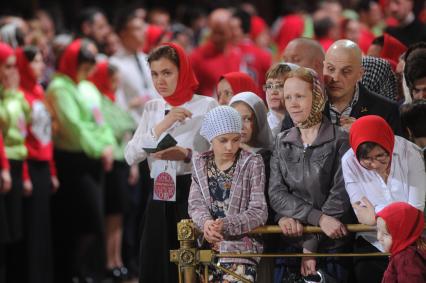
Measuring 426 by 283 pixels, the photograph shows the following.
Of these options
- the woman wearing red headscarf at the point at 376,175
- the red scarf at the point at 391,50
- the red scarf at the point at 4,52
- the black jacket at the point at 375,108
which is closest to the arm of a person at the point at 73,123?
the red scarf at the point at 4,52

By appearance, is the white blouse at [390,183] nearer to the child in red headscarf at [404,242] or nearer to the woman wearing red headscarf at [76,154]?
the child in red headscarf at [404,242]

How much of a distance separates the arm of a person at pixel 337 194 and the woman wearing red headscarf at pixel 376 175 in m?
0.09

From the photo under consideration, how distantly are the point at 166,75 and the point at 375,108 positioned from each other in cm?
125

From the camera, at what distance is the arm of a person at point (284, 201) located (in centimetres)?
594

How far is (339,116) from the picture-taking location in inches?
253

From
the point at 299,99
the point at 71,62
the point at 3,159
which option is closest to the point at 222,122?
the point at 299,99

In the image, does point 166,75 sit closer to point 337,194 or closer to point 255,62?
point 337,194

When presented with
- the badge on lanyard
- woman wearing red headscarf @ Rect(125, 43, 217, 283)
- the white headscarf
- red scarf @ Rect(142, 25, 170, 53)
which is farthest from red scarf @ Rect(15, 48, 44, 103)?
the white headscarf

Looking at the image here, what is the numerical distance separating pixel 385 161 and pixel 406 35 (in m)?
3.98

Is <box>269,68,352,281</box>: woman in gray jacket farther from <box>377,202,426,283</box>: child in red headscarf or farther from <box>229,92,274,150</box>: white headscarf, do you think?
<box>377,202,426,283</box>: child in red headscarf

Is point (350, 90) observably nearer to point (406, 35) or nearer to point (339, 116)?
point (339, 116)

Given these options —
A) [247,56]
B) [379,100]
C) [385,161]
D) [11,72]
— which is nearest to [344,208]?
[385,161]

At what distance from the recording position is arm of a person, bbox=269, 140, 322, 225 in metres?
5.94

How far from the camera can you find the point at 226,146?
6102 mm
